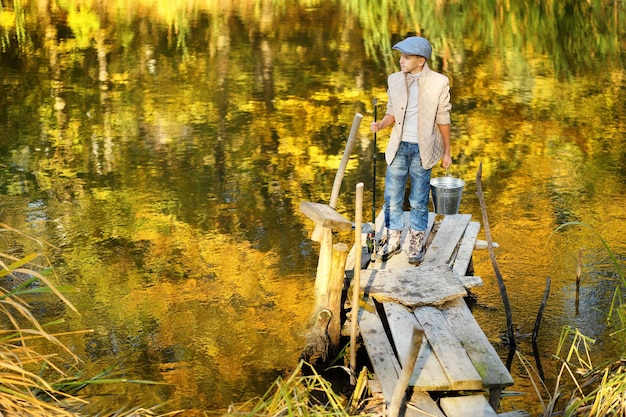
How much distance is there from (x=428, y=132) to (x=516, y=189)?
408 cm

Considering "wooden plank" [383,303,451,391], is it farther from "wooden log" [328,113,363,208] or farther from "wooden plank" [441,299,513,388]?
"wooden log" [328,113,363,208]

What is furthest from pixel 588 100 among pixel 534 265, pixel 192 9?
pixel 192 9

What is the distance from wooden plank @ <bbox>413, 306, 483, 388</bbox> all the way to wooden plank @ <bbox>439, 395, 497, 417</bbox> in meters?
0.09

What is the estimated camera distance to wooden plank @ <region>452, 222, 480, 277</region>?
6.84 metres

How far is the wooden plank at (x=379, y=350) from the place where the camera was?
5.33 m

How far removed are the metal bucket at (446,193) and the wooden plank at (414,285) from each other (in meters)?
0.96

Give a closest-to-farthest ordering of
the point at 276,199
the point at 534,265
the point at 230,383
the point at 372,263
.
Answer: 1. the point at 230,383
2. the point at 372,263
3. the point at 534,265
4. the point at 276,199

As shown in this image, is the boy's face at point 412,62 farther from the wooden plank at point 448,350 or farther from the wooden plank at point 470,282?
the wooden plank at point 448,350

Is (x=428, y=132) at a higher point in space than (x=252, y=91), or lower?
higher

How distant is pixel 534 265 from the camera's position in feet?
26.3

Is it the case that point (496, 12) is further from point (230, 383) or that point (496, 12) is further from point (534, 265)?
point (230, 383)

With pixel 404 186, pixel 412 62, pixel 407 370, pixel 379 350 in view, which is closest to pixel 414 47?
pixel 412 62

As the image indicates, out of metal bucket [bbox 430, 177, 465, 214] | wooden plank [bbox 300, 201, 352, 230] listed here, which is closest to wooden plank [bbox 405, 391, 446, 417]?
wooden plank [bbox 300, 201, 352, 230]

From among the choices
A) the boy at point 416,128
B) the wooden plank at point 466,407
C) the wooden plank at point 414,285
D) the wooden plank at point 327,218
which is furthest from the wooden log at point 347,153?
the wooden plank at point 466,407
